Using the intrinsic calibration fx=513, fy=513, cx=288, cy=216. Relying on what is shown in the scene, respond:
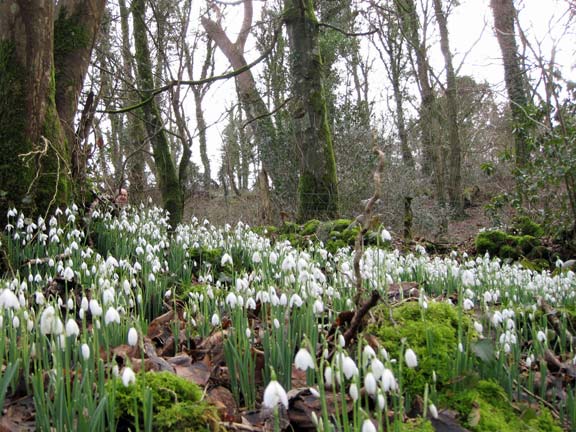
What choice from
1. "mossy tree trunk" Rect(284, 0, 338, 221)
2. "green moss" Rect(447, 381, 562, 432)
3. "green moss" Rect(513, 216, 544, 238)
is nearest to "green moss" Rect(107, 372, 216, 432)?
"green moss" Rect(447, 381, 562, 432)

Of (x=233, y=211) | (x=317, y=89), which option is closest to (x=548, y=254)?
(x=317, y=89)

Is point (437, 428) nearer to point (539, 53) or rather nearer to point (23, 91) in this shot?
point (23, 91)

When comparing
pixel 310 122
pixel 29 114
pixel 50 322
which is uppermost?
pixel 310 122

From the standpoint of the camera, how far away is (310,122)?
10.1 metres

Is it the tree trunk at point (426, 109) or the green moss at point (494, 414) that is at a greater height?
the tree trunk at point (426, 109)

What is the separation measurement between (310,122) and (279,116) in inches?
152

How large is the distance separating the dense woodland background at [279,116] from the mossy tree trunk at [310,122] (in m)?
0.03

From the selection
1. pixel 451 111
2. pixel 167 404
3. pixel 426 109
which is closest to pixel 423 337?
pixel 167 404

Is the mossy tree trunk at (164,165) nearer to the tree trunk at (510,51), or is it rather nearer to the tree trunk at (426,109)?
the tree trunk at (510,51)

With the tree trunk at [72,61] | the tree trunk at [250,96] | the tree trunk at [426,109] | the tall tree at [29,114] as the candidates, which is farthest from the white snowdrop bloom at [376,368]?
the tree trunk at [426,109]

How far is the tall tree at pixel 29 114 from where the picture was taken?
196 inches

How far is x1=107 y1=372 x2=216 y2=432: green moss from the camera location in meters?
1.62

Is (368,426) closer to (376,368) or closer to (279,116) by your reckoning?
(376,368)

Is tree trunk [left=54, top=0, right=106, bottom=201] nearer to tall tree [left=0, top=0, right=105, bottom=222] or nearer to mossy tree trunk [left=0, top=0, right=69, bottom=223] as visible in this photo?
tall tree [left=0, top=0, right=105, bottom=222]
